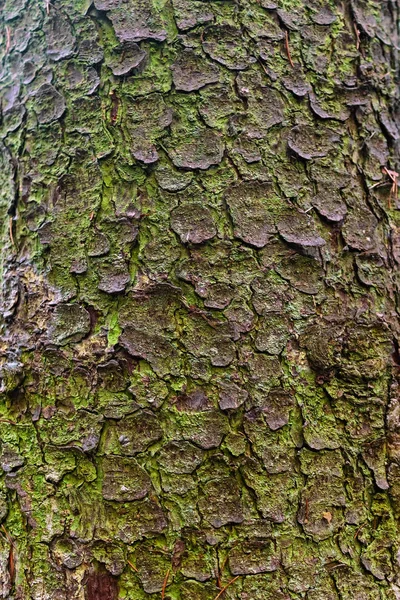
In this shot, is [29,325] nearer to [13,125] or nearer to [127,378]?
[127,378]

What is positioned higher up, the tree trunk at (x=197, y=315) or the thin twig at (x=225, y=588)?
the tree trunk at (x=197, y=315)

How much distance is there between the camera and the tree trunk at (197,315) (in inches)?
37.8

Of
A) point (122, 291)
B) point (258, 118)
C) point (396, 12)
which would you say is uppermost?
point (396, 12)

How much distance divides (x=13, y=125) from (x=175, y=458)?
2.54ft

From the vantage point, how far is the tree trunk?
3.15ft

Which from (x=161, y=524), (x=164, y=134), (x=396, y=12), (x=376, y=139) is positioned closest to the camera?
(x=161, y=524)

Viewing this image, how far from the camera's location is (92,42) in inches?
43.3

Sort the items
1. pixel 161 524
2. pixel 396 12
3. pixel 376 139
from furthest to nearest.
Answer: pixel 396 12 → pixel 376 139 → pixel 161 524

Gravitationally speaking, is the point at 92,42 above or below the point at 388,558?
above

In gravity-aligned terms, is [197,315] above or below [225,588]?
above

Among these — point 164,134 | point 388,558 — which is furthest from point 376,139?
point 388,558

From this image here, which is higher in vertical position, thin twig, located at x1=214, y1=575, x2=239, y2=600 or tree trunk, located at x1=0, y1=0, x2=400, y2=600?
tree trunk, located at x1=0, y1=0, x2=400, y2=600

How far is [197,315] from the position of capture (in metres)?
1.00

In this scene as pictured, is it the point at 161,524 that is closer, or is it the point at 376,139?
the point at 161,524
